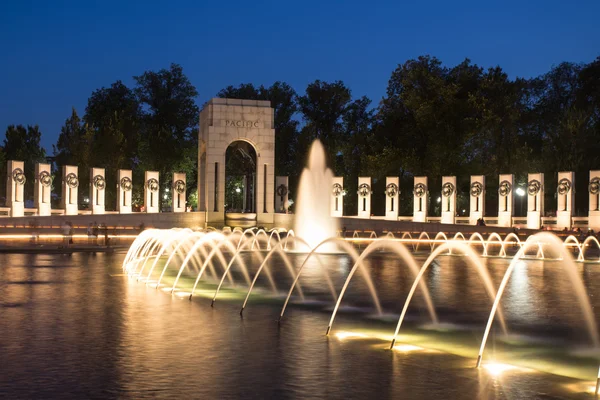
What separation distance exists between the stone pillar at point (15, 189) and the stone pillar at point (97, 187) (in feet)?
15.0

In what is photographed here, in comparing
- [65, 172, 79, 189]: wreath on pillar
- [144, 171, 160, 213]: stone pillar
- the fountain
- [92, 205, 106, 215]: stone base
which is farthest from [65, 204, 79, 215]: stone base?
the fountain

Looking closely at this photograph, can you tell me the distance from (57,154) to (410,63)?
1716 inches

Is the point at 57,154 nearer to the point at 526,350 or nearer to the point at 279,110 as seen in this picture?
the point at 279,110

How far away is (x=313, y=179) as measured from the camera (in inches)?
2046

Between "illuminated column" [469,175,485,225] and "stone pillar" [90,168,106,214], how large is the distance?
25.4 meters

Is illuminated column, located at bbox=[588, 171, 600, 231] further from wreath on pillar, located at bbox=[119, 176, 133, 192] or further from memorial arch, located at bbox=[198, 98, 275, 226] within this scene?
wreath on pillar, located at bbox=[119, 176, 133, 192]

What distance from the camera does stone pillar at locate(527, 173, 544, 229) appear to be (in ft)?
164

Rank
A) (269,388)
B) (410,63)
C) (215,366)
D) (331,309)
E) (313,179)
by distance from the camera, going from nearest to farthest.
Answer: (269,388)
(215,366)
(331,309)
(313,179)
(410,63)

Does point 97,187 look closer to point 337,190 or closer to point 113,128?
point 337,190

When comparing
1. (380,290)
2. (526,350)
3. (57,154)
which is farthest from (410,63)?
(526,350)

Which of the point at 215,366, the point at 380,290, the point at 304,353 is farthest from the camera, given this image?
the point at 380,290

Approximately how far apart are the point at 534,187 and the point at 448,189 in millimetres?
6597

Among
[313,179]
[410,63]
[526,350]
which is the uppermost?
[410,63]

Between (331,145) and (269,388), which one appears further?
(331,145)
